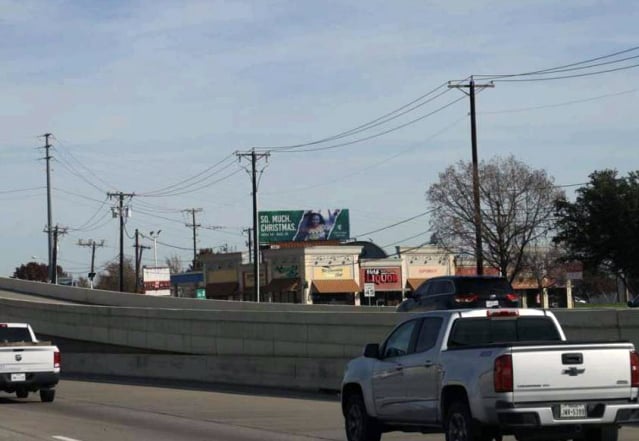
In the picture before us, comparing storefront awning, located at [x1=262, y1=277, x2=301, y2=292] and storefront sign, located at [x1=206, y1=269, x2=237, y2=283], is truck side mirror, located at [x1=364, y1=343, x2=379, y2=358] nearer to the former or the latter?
storefront awning, located at [x1=262, y1=277, x2=301, y2=292]

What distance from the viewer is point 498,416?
1234cm

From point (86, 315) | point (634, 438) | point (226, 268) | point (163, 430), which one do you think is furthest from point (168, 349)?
point (226, 268)

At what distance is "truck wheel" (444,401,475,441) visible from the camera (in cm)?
Result: 1277

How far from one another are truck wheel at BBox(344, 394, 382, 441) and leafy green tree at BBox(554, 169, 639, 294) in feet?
164

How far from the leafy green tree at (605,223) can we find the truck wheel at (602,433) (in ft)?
172

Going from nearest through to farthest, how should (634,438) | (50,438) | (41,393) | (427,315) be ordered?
(427,315) < (634,438) < (50,438) < (41,393)

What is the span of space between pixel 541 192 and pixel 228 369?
1246 inches

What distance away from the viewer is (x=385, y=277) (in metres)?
93.4

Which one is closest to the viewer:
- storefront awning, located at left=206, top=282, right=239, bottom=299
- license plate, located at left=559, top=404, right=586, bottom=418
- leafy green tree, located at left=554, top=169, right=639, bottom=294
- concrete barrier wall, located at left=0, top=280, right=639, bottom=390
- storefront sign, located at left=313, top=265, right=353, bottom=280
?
license plate, located at left=559, top=404, right=586, bottom=418

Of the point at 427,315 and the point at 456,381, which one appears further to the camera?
the point at 427,315

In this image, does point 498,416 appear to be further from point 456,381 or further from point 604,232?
point 604,232

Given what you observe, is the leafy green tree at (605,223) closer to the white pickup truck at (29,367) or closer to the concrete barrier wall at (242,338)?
the concrete barrier wall at (242,338)

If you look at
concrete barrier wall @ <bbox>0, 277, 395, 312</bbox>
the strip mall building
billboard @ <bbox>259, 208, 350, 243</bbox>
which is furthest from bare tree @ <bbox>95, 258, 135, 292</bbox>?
concrete barrier wall @ <bbox>0, 277, 395, 312</bbox>

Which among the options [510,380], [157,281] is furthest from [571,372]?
[157,281]
